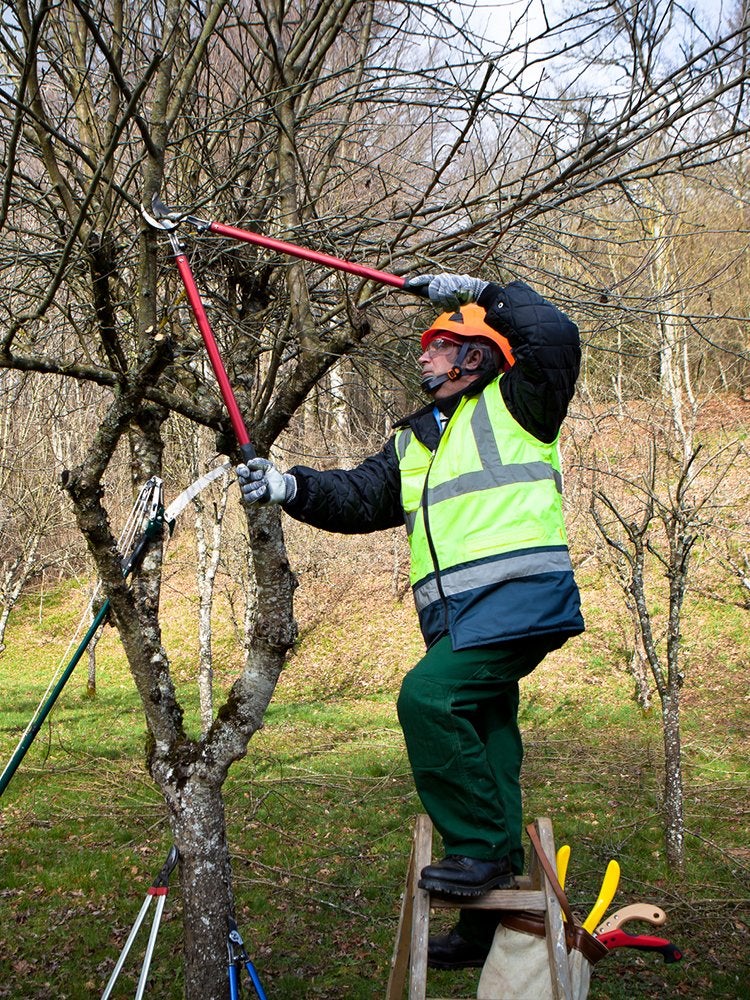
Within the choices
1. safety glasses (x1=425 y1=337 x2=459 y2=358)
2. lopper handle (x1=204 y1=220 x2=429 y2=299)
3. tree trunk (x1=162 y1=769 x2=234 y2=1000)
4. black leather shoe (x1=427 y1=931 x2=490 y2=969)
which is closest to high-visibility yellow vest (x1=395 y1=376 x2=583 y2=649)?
safety glasses (x1=425 y1=337 x2=459 y2=358)

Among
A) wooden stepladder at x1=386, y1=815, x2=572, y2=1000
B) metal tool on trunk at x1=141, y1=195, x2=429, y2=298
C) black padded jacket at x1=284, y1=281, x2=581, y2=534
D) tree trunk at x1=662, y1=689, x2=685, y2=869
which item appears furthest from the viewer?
tree trunk at x1=662, y1=689, x2=685, y2=869

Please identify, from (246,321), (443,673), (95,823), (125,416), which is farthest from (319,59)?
(95,823)

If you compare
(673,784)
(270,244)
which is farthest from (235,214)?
(673,784)

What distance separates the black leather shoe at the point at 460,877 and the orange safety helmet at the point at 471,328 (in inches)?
62.2

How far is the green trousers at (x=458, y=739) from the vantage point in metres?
2.48

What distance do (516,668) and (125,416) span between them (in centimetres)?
174

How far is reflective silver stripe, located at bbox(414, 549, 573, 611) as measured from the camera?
254cm

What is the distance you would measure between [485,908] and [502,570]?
99 cm

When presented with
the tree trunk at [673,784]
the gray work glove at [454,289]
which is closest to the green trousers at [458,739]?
the gray work glove at [454,289]

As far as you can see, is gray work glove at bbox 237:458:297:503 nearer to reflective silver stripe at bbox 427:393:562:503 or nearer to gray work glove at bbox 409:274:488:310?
reflective silver stripe at bbox 427:393:562:503

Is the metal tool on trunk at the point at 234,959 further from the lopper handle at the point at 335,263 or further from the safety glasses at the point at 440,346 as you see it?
the lopper handle at the point at 335,263

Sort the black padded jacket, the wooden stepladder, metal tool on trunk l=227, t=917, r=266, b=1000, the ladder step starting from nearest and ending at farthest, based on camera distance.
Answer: the wooden stepladder < the ladder step < the black padded jacket < metal tool on trunk l=227, t=917, r=266, b=1000

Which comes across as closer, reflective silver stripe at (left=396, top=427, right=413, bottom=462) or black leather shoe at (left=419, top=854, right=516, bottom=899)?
black leather shoe at (left=419, top=854, right=516, bottom=899)

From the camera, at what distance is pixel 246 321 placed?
14.1ft
